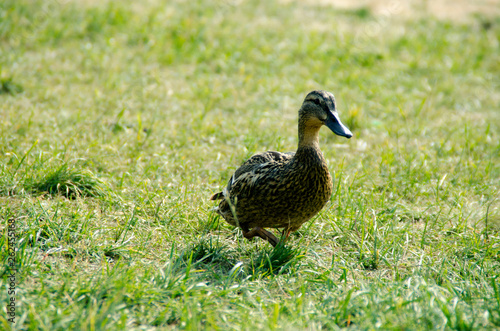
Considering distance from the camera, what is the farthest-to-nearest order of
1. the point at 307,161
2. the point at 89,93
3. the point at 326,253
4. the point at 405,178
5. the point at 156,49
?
the point at 156,49
the point at 89,93
the point at 405,178
the point at 326,253
the point at 307,161

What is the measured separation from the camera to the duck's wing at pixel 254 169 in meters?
3.60

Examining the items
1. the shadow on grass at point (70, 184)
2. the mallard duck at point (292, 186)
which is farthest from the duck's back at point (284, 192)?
the shadow on grass at point (70, 184)

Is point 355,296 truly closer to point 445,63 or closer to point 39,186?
point 39,186

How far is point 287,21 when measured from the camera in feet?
28.0

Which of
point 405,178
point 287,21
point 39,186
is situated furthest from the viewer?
point 287,21

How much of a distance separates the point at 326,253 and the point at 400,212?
2.91ft

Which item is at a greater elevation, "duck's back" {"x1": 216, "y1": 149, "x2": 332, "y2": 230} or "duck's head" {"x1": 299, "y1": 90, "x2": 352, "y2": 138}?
"duck's head" {"x1": 299, "y1": 90, "x2": 352, "y2": 138}

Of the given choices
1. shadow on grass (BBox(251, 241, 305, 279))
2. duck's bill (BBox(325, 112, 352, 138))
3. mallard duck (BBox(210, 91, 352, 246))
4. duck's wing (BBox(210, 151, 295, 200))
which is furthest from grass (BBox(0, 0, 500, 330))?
duck's bill (BBox(325, 112, 352, 138))

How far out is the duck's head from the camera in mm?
3473

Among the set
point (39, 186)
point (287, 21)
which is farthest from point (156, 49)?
point (39, 186)

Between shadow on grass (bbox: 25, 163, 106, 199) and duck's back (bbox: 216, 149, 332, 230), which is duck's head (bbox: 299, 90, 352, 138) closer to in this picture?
duck's back (bbox: 216, 149, 332, 230)

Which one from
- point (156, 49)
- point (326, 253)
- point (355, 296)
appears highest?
point (156, 49)

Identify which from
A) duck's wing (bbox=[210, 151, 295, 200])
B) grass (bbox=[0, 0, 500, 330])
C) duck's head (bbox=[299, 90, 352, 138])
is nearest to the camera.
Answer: grass (bbox=[0, 0, 500, 330])

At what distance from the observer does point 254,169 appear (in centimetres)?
370
